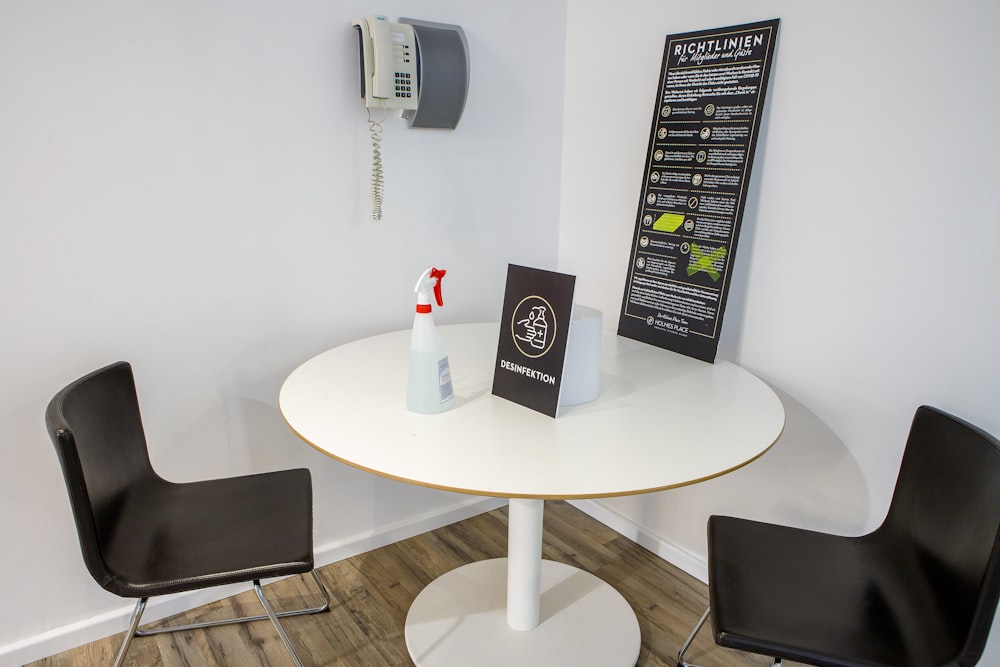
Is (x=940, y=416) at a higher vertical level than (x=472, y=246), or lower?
lower

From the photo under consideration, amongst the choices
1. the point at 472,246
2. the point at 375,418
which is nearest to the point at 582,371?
the point at 375,418

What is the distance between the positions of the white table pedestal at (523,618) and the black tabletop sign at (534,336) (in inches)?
14.0

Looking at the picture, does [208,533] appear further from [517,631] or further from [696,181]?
[696,181]

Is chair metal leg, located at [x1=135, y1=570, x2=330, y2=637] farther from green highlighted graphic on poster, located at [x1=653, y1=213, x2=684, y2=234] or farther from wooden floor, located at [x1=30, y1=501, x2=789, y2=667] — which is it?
green highlighted graphic on poster, located at [x1=653, y1=213, x2=684, y2=234]

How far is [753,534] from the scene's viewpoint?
159 cm

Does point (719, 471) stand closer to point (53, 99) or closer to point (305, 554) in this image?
point (305, 554)

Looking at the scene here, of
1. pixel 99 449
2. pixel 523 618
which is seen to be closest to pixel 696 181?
pixel 523 618

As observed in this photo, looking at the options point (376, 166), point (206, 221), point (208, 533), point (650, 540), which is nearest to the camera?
point (208, 533)

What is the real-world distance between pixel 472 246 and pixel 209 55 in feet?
3.28

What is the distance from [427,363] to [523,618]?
34.9 inches

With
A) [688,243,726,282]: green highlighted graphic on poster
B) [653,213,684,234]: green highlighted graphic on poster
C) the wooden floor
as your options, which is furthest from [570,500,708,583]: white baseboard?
[653,213,684,234]: green highlighted graphic on poster

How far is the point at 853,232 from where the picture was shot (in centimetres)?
169

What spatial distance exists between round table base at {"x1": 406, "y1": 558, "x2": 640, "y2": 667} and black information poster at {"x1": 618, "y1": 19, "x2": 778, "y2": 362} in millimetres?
816

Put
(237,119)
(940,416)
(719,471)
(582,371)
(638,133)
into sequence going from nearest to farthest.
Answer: (719,471) < (940,416) < (582,371) < (237,119) < (638,133)
